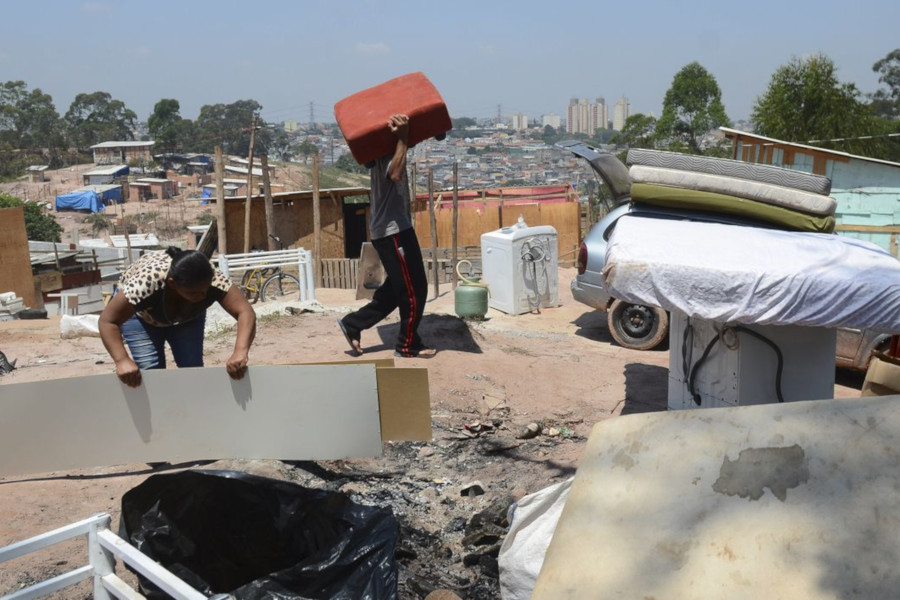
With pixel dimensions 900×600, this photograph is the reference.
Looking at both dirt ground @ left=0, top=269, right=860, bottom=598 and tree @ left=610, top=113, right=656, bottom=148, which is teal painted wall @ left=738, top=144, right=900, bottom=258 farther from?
tree @ left=610, top=113, right=656, bottom=148

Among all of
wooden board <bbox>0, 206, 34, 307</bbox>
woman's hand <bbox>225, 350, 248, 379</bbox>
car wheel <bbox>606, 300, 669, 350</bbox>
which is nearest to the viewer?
woman's hand <bbox>225, 350, 248, 379</bbox>

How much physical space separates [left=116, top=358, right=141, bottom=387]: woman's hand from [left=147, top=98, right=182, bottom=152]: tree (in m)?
81.8

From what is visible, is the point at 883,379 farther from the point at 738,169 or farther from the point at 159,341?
the point at 159,341

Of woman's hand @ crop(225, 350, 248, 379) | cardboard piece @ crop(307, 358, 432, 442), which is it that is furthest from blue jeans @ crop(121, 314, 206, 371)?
cardboard piece @ crop(307, 358, 432, 442)

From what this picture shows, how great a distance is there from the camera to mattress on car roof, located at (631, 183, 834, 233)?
579 cm

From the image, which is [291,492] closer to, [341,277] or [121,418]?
[121,418]

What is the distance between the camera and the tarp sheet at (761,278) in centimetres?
482

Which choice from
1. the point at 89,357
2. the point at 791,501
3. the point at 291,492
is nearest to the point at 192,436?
the point at 291,492

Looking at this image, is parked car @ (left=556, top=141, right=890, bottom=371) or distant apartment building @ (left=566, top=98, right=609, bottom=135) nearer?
parked car @ (left=556, top=141, right=890, bottom=371)

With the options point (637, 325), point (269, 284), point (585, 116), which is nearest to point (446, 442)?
point (637, 325)

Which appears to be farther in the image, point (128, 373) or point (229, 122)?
point (229, 122)

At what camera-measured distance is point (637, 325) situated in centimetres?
921

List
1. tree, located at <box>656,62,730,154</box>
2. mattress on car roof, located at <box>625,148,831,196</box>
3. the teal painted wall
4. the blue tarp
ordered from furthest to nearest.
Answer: the blue tarp
tree, located at <box>656,62,730,154</box>
the teal painted wall
mattress on car roof, located at <box>625,148,831,196</box>

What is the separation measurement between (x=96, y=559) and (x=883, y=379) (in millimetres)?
3815
